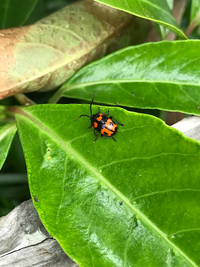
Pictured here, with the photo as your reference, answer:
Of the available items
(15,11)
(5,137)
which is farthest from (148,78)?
(15,11)

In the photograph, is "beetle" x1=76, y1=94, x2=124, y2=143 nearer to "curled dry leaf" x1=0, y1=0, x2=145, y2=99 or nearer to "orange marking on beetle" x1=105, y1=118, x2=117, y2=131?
"orange marking on beetle" x1=105, y1=118, x2=117, y2=131

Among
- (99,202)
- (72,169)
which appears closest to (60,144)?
(72,169)

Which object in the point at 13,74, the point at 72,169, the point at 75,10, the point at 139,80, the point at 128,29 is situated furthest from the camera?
the point at 128,29

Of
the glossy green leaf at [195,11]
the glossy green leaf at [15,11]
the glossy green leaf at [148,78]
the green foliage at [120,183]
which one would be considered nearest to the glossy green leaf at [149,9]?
the green foliage at [120,183]

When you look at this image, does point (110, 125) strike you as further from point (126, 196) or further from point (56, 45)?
point (56, 45)

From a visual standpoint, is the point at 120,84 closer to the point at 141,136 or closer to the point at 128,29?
the point at 141,136

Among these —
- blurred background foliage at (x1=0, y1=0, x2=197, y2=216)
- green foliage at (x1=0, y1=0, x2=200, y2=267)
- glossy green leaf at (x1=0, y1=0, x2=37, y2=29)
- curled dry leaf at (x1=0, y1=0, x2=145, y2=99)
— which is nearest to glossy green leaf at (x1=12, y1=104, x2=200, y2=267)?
green foliage at (x1=0, y1=0, x2=200, y2=267)
